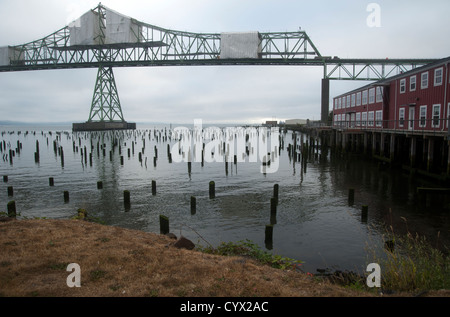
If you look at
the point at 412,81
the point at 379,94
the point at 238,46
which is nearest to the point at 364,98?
the point at 379,94

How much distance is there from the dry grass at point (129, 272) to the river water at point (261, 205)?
3098 millimetres

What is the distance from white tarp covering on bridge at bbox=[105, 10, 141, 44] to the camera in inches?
3356

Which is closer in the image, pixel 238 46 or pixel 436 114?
pixel 436 114

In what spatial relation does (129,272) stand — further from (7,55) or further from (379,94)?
(7,55)

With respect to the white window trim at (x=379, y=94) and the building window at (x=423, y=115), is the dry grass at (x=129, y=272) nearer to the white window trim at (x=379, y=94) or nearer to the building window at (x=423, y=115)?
the building window at (x=423, y=115)

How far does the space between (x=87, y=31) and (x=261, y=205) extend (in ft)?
295

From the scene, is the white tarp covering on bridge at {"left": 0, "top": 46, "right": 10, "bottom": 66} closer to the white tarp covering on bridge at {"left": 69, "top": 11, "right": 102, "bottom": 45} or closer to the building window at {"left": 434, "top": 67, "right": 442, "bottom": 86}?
the white tarp covering on bridge at {"left": 69, "top": 11, "right": 102, "bottom": 45}

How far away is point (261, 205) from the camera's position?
17922 millimetres

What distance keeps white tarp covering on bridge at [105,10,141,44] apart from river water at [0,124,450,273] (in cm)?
6339

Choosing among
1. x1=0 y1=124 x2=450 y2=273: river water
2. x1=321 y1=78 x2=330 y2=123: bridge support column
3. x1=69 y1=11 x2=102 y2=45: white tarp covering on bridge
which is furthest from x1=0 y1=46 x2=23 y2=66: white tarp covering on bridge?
x1=321 y1=78 x2=330 y2=123: bridge support column

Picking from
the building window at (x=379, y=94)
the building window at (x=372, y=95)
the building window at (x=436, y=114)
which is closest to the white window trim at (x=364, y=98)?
the building window at (x=372, y=95)

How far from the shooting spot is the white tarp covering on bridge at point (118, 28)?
8525cm
